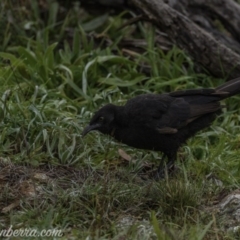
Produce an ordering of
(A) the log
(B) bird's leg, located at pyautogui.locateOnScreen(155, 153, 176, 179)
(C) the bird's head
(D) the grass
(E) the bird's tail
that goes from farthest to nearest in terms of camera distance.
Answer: (A) the log → (E) the bird's tail → (C) the bird's head → (B) bird's leg, located at pyautogui.locateOnScreen(155, 153, 176, 179) → (D) the grass

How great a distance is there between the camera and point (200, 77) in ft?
30.2

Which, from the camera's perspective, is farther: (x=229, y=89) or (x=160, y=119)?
(x=229, y=89)

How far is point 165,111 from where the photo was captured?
7.30 meters

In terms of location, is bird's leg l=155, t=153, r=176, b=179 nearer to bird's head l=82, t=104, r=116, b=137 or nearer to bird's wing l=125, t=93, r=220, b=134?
bird's wing l=125, t=93, r=220, b=134

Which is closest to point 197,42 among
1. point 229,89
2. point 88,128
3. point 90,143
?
point 229,89

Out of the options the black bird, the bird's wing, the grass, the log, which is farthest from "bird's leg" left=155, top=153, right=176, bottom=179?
the log

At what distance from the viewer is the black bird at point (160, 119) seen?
712 centimetres

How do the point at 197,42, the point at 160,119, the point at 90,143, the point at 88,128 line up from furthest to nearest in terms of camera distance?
the point at 197,42
the point at 90,143
the point at 160,119
the point at 88,128

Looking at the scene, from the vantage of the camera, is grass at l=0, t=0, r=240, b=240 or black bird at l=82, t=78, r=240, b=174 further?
black bird at l=82, t=78, r=240, b=174

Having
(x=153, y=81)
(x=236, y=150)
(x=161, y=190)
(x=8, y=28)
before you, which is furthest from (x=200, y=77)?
(x=161, y=190)

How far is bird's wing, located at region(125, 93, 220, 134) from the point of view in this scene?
23.5 feet

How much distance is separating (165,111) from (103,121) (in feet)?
1.89

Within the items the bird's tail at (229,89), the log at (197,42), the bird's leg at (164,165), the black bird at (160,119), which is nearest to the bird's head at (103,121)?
the black bird at (160,119)

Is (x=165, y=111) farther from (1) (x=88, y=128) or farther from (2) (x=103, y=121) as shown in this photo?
(1) (x=88, y=128)
